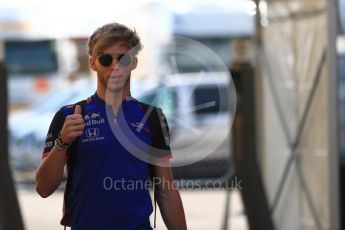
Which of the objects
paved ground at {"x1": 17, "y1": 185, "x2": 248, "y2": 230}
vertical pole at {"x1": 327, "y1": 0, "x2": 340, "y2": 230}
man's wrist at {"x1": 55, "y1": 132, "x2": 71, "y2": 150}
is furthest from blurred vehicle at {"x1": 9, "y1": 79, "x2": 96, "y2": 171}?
man's wrist at {"x1": 55, "y1": 132, "x2": 71, "y2": 150}

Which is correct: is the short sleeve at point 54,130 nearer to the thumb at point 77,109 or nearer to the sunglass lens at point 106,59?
the thumb at point 77,109

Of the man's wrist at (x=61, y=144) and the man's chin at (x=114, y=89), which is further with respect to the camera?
the man's chin at (x=114, y=89)

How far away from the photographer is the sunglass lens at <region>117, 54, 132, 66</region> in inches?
123

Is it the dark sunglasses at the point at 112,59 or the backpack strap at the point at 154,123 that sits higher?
the dark sunglasses at the point at 112,59

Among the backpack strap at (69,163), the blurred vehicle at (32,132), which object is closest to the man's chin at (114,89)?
the backpack strap at (69,163)

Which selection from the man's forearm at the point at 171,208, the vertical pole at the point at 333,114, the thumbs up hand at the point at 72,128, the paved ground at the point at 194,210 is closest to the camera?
the thumbs up hand at the point at 72,128

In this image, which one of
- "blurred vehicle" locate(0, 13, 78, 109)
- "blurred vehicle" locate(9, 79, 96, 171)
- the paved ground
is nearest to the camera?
the paved ground

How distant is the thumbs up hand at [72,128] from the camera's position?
2992 millimetres

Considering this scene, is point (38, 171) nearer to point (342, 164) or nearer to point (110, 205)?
point (110, 205)

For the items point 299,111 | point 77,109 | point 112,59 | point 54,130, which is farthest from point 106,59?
Result: point 299,111

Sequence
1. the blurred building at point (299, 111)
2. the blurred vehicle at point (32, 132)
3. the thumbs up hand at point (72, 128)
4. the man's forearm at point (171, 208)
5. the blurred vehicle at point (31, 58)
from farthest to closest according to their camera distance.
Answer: the blurred vehicle at point (31, 58)
the blurred vehicle at point (32, 132)
the blurred building at point (299, 111)
the man's forearm at point (171, 208)
the thumbs up hand at point (72, 128)

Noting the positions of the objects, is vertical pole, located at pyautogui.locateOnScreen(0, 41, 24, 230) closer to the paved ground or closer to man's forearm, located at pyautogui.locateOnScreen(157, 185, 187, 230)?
the paved ground

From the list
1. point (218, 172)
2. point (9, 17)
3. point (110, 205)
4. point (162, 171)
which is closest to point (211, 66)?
point (162, 171)

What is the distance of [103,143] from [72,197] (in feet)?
0.84
